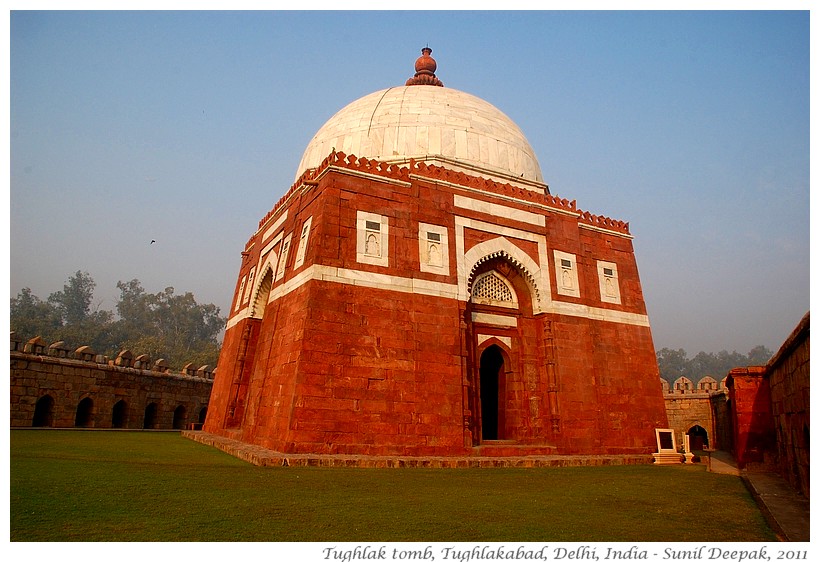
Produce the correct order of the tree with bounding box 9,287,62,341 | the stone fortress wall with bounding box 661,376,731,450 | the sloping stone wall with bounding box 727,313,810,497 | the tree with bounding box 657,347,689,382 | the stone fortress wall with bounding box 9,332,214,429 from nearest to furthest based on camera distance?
the sloping stone wall with bounding box 727,313,810,497 < the stone fortress wall with bounding box 9,332,214,429 < the stone fortress wall with bounding box 661,376,731,450 < the tree with bounding box 9,287,62,341 < the tree with bounding box 657,347,689,382

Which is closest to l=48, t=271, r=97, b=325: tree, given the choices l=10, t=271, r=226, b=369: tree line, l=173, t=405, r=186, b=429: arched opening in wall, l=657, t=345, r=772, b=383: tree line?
l=10, t=271, r=226, b=369: tree line

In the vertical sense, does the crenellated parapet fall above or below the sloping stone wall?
above

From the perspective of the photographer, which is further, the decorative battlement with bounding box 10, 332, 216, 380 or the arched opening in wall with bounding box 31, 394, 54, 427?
the arched opening in wall with bounding box 31, 394, 54, 427

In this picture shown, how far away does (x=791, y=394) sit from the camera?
22.3 ft

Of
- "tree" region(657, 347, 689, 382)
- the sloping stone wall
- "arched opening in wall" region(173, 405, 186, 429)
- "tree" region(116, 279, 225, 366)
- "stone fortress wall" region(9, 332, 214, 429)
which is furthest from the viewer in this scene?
"tree" region(657, 347, 689, 382)

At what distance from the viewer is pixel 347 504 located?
5367 mm

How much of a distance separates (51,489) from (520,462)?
715cm

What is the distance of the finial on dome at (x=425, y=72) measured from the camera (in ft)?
59.9

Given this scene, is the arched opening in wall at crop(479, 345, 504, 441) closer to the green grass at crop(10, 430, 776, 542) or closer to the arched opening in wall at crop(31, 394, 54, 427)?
the green grass at crop(10, 430, 776, 542)

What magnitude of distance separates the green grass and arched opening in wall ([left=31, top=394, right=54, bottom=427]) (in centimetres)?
850

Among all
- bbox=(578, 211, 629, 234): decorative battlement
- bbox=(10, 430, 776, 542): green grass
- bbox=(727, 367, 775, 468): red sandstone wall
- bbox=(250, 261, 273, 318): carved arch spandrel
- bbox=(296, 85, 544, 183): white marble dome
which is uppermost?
bbox=(296, 85, 544, 183): white marble dome

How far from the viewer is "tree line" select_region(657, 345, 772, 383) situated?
79438mm

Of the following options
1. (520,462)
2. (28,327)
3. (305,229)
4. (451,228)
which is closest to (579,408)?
(520,462)

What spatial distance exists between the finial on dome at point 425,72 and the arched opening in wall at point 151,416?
1377cm
